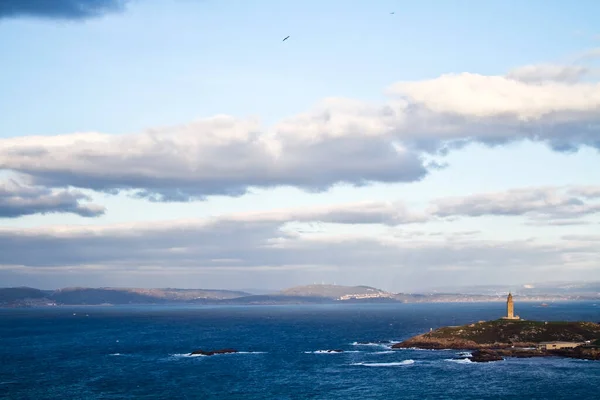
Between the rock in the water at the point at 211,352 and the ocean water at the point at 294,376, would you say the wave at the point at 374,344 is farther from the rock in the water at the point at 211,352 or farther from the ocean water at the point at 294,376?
the rock in the water at the point at 211,352

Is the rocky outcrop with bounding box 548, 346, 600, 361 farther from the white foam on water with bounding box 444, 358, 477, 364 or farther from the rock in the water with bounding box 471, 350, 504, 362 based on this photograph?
the white foam on water with bounding box 444, 358, 477, 364

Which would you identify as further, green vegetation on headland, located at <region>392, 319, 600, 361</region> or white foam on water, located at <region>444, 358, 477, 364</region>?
green vegetation on headland, located at <region>392, 319, 600, 361</region>

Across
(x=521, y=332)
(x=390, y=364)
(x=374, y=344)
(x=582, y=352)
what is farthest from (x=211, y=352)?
(x=582, y=352)

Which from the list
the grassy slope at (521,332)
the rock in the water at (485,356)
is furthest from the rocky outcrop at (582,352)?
the rock in the water at (485,356)

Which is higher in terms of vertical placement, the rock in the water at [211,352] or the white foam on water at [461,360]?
the white foam on water at [461,360]

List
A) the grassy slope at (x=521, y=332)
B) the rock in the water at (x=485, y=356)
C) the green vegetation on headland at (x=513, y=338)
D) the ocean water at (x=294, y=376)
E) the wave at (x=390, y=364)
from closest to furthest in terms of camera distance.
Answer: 1. the ocean water at (x=294, y=376)
2. the wave at (x=390, y=364)
3. the rock in the water at (x=485, y=356)
4. the green vegetation on headland at (x=513, y=338)
5. the grassy slope at (x=521, y=332)

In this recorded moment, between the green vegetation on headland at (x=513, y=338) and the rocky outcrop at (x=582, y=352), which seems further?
the green vegetation on headland at (x=513, y=338)

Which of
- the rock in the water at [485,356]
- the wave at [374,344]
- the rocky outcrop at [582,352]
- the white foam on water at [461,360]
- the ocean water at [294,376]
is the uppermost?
the rocky outcrop at [582,352]

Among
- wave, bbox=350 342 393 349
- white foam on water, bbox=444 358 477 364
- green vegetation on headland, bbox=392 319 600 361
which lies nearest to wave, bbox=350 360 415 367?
white foam on water, bbox=444 358 477 364

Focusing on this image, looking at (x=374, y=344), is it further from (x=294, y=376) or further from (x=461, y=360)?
(x=294, y=376)
